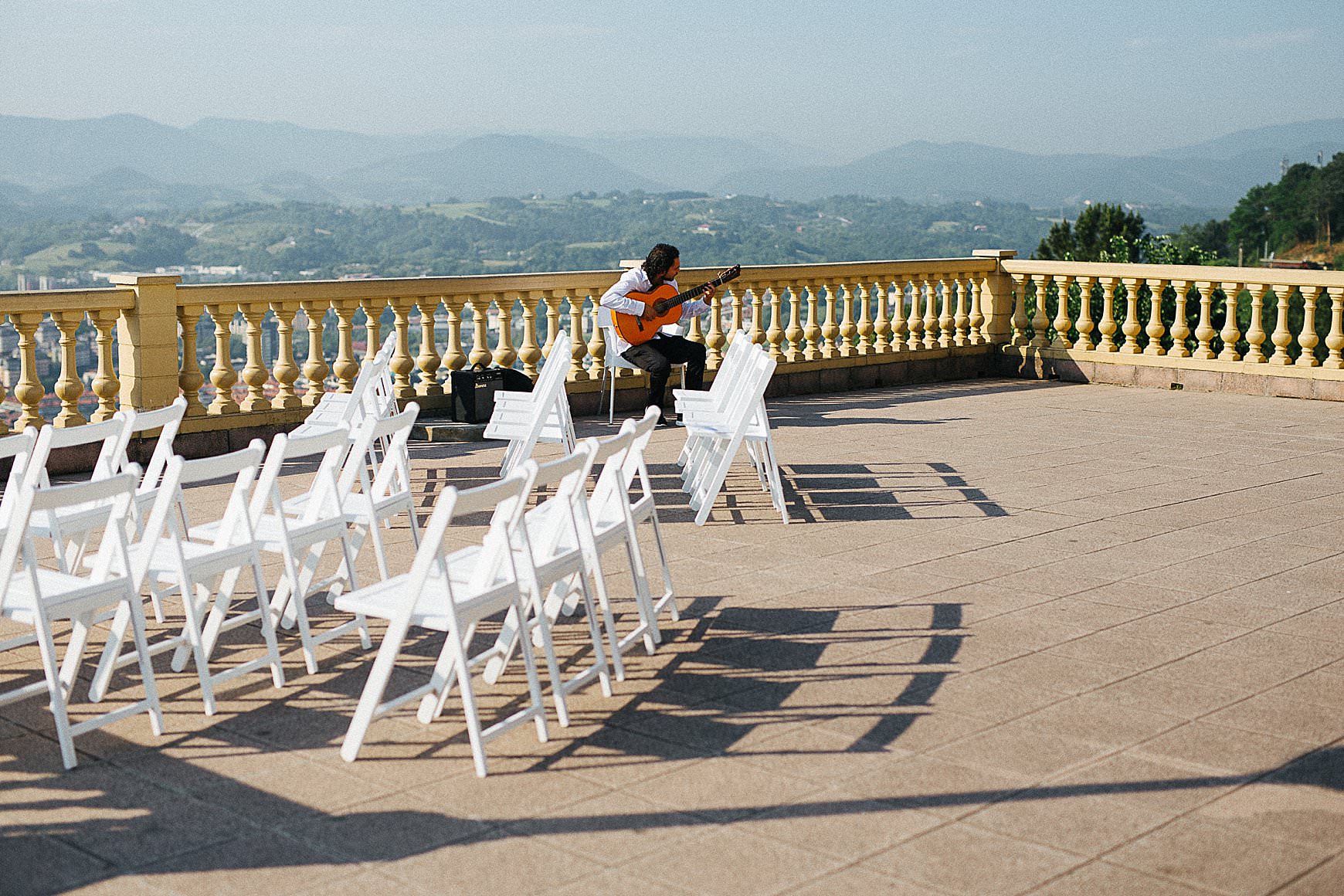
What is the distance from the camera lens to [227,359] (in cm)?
1077

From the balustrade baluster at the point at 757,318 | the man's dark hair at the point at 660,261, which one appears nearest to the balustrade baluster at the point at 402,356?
the man's dark hair at the point at 660,261

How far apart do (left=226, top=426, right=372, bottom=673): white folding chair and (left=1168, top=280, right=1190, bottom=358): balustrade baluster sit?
9350mm

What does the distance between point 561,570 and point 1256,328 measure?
1036 cm

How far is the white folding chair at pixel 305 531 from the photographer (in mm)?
5234

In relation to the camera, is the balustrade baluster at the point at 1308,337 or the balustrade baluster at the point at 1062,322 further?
the balustrade baluster at the point at 1062,322

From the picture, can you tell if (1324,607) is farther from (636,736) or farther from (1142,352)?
(1142,352)

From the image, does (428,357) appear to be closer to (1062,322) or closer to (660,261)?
(660,261)

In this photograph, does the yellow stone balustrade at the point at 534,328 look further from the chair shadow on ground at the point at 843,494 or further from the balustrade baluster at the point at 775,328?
the chair shadow on ground at the point at 843,494

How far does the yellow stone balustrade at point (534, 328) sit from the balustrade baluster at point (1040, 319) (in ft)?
0.05

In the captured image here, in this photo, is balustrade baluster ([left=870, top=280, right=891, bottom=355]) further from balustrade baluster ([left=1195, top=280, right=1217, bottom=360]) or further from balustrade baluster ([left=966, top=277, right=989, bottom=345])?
balustrade baluster ([left=1195, top=280, right=1217, bottom=360])

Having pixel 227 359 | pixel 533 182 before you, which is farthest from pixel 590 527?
pixel 533 182

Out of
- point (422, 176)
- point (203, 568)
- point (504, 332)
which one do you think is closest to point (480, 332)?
point (504, 332)

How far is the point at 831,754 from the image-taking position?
177 inches

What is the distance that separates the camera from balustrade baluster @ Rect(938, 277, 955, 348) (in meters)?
15.3
